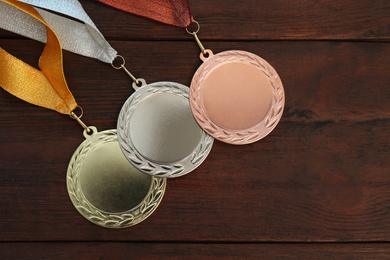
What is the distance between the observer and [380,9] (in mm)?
656

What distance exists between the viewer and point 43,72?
2.11 ft

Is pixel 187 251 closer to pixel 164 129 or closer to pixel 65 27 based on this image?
pixel 164 129

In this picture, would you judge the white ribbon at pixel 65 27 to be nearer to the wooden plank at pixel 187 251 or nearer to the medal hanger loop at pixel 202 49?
the medal hanger loop at pixel 202 49

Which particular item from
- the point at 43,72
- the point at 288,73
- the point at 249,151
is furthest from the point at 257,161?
the point at 43,72

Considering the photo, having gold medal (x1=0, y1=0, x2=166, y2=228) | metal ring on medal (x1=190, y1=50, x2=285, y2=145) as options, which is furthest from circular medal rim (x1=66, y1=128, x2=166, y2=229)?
metal ring on medal (x1=190, y1=50, x2=285, y2=145)

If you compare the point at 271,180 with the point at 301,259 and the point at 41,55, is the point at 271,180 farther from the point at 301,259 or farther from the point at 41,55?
the point at 41,55

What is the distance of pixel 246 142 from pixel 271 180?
3.0 inches

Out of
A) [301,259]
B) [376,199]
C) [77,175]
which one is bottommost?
[77,175]

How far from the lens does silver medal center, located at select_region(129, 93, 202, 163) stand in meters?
0.60

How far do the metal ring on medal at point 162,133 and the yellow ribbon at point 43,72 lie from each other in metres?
0.10

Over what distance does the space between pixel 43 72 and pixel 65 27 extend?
9 cm

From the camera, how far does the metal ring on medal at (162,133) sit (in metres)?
0.60

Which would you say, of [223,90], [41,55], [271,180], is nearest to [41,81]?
[41,55]

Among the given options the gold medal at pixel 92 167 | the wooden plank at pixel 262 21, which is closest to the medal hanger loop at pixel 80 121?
the gold medal at pixel 92 167
